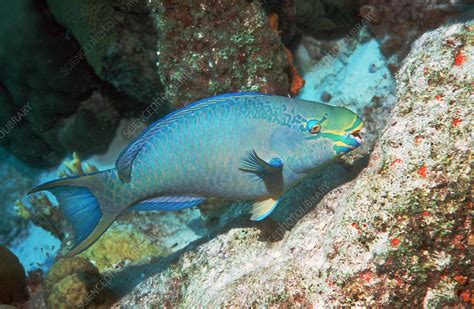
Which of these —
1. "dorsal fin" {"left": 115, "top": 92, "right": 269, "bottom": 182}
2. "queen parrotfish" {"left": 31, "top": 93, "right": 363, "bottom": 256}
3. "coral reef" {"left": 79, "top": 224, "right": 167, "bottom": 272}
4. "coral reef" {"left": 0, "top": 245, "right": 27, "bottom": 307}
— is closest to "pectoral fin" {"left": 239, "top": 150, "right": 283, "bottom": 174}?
"queen parrotfish" {"left": 31, "top": 93, "right": 363, "bottom": 256}

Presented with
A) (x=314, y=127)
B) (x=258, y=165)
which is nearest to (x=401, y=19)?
(x=314, y=127)

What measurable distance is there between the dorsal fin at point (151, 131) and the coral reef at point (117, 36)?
3441 mm

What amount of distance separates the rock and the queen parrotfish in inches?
18.3

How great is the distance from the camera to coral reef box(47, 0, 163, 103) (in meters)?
5.86

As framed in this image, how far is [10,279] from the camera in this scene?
5.18 m

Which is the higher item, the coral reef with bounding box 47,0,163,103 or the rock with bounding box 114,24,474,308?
the coral reef with bounding box 47,0,163,103

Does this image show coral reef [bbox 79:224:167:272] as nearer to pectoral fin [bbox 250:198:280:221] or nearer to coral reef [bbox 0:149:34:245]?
pectoral fin [bbox 250:198:280:221]

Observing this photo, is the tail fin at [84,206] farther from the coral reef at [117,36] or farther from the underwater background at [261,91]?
the coral reef at [117,36]

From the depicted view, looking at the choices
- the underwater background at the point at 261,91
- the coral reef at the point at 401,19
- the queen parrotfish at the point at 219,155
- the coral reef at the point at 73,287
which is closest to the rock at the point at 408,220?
the underwater background at the point at 261,91

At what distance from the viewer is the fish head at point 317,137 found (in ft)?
8.66

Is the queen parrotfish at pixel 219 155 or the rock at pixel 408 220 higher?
the queen parrotfish at pixel 219 155

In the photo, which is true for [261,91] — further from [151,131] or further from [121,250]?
[121,250]

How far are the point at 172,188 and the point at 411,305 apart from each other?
184 centimetres

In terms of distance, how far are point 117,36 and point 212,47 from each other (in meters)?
2.59
